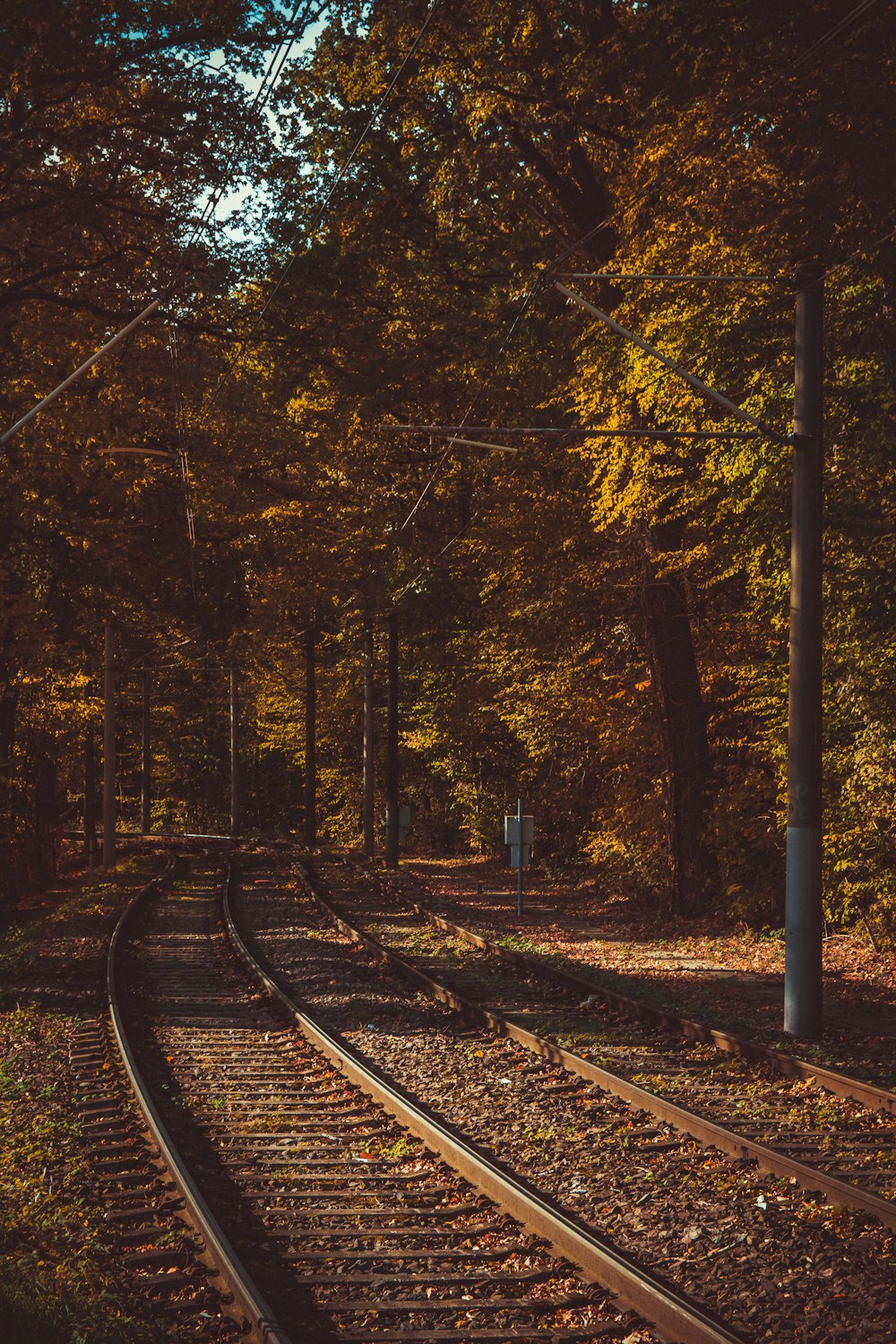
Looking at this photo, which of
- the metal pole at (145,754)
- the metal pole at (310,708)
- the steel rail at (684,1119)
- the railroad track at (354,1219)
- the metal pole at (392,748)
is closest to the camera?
the railroad track at (354,1219)

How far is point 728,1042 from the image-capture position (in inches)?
437

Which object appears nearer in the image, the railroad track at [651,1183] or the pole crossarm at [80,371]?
the railroad track at [651,1183]

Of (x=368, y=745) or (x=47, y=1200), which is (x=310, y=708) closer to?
(x=368, y=745)

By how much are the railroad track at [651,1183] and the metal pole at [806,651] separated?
2.10m

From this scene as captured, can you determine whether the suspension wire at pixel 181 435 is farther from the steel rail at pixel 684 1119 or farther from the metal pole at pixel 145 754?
the metal pole at pixel 145 754

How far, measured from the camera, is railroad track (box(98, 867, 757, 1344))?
18.7ft

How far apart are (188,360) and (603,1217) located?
15.8 meters

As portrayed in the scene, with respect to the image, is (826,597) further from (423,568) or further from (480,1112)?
(423,568)

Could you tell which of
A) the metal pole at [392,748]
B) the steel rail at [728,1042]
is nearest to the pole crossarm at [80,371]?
the steel rail at [728,1042]

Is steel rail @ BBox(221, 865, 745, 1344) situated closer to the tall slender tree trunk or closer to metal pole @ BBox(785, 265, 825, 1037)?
metal pole @ BBox(785, 265, 825, 1037)

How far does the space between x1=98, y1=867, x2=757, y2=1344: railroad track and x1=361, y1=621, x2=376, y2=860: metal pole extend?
30.2 meters

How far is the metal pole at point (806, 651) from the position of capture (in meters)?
12.3

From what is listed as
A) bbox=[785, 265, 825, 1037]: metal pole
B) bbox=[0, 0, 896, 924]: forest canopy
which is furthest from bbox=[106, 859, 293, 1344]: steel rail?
bbox=[0, 0, 896, 924]: forest canopy

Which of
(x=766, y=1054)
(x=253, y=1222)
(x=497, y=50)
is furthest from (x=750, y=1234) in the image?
(x=497, y=50)
